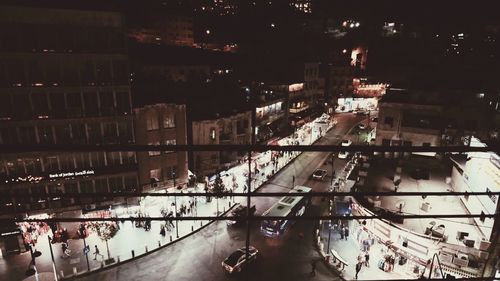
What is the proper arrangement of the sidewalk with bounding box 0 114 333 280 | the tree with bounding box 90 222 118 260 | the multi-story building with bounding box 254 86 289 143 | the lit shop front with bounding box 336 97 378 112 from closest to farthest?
the sidewalk with bounding box 0 114 333 280
the tree with bounding box 90 222 118 260
the multi-story building with bounding box 254 86 289 143
the lit shop front with bounding box 336 97 378 112

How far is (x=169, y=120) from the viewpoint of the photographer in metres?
35.0

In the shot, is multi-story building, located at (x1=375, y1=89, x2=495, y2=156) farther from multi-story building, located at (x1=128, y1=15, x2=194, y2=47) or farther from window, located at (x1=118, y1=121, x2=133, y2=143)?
multi-story building, located at (x1=128, y1=15, x2=194, y2=47)

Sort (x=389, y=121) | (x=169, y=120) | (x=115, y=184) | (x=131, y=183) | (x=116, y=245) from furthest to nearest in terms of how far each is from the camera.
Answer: (x=389, y=121), (x=169, y=120), (x=131, y=183), (x=115, y=184), (x=116, y=245)

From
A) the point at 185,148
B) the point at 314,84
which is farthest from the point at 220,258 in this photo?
the point at 314,84

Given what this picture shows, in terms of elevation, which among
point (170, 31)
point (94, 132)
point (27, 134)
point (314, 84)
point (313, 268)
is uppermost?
point (170, 31)

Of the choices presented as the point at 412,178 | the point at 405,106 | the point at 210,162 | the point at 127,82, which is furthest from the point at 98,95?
the point at 405,106

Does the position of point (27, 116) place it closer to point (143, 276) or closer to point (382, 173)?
point (143, 276)

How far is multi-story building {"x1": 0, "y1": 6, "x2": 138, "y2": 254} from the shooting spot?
2636cm

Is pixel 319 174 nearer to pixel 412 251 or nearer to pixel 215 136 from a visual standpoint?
pixel 215 136

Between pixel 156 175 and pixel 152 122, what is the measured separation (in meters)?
5.82

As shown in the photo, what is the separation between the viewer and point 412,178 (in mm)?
28172

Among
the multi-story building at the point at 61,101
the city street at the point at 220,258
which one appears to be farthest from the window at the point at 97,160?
the city street at the point at 220,258

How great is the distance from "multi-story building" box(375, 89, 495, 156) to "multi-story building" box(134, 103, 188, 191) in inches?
920

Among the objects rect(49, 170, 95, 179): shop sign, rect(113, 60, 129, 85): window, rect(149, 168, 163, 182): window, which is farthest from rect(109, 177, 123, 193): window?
rect(113, 60, 129, 85): window
